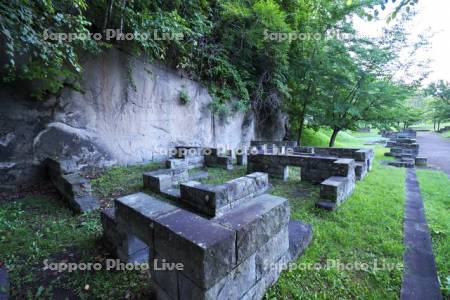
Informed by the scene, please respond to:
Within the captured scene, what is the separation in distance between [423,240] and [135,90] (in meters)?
6.96

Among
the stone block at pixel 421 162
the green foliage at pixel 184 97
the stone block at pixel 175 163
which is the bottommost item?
the stone block at pixel 421 162

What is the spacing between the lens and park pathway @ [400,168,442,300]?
1882 mm

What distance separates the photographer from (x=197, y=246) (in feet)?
3.95

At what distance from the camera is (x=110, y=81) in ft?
18.2

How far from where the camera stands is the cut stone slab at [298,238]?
224 centimetres

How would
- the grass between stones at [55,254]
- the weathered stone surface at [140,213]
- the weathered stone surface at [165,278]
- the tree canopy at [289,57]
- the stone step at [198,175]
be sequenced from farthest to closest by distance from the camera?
1. the tree canopy at [289,57]
2. the stone step at [198,175]
3. the grass between stones at [55,254]
4. the weathered stone surface at [140,213]
5. the weathered stone surface at [165,278]

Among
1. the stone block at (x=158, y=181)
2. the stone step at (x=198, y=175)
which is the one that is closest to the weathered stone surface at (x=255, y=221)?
the stone block at (x=158, y=181)

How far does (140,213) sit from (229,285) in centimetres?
87

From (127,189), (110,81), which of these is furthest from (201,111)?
(127,189)

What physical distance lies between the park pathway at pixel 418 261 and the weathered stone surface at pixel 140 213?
2288 mm

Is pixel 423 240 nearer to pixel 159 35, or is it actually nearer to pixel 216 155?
pixel 216 155

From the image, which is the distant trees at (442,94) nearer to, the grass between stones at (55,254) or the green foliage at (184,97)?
the green foliage at (184,97)

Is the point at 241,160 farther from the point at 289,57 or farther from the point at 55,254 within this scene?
the point at 289,57

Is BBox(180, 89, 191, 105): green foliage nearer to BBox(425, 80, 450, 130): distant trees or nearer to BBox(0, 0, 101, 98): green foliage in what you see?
BBox(0, 0, 101, 98): green foliage
